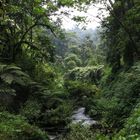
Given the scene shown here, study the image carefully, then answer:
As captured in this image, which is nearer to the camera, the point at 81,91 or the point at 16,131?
the point at 16,131

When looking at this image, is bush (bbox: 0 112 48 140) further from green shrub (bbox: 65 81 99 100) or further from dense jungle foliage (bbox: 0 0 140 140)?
green shrub (bbox: 65 81 99 100)

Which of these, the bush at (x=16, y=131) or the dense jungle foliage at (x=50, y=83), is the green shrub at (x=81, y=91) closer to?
the dense jungle foliage at (x=50, y=83)

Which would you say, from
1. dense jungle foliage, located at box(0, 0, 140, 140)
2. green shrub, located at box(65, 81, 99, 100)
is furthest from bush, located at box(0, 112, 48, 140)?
green shrub, located at box(65, 81, 99, 100)

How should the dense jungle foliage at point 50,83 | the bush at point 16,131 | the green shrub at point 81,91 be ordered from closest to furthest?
1. the bush at point 16,131
2. the dense jungle foliage at point 50,83
3. the green shrub at point 81,91

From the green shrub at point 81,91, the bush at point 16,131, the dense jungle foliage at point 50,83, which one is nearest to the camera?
the bush at point 16,131

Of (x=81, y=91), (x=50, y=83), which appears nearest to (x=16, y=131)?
(x=50, y=83)

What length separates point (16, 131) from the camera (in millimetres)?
8141

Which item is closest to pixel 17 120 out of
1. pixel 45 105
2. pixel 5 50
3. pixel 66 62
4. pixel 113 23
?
pixel 45 105

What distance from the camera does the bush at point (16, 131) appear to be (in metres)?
7.78

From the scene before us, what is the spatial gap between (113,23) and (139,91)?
27.3ft

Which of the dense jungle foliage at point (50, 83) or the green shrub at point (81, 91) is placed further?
the green shrub at point (81, 91)

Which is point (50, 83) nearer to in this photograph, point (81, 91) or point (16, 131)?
point (81, 91)

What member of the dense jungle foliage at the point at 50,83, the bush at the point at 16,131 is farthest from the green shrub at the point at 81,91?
the bush at the point at 16,131

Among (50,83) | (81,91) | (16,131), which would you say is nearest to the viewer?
(16,131)
